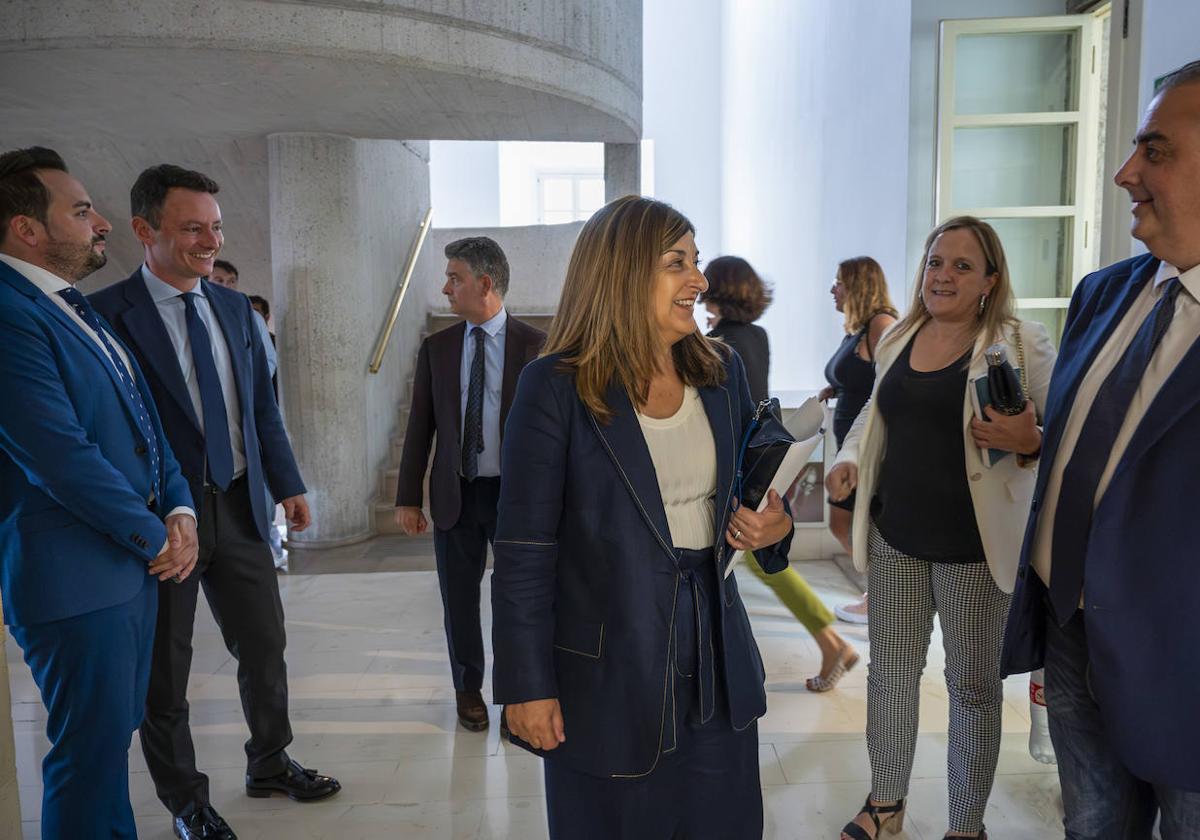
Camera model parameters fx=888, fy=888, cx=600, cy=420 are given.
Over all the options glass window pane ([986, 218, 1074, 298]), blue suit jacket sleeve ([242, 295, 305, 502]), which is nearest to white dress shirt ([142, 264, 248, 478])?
blue suit jacket sleeve ([242, 295, 305, 502])

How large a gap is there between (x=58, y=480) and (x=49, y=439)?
0.09m

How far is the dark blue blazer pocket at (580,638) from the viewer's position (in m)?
1.62

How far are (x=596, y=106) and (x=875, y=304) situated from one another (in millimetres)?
2340

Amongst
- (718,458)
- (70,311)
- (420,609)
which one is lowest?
(420,609)

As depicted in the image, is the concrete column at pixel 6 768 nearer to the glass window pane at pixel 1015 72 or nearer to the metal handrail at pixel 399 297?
the metal handrail at pixel 399 297

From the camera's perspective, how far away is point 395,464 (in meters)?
7.30

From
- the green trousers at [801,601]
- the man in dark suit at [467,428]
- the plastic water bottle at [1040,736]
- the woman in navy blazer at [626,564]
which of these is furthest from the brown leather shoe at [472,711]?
the plastic water bottle at [1040,736]

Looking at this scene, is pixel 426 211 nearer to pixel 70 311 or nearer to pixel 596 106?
pixel 596 106

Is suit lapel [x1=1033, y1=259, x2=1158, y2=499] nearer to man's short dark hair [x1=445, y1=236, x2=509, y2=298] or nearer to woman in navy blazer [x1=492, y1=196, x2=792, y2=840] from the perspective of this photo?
woman in navy blazer [x1=492, y1=196, x2=792, y2=840]

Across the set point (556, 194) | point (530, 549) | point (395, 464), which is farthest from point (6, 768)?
point (556, 194)

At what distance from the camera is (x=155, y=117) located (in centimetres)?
566

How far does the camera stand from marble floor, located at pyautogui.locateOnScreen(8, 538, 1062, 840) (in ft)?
8.93

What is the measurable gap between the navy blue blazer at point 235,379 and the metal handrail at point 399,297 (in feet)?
12.5

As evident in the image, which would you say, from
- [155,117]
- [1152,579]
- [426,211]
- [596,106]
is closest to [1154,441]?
[1152,579]
